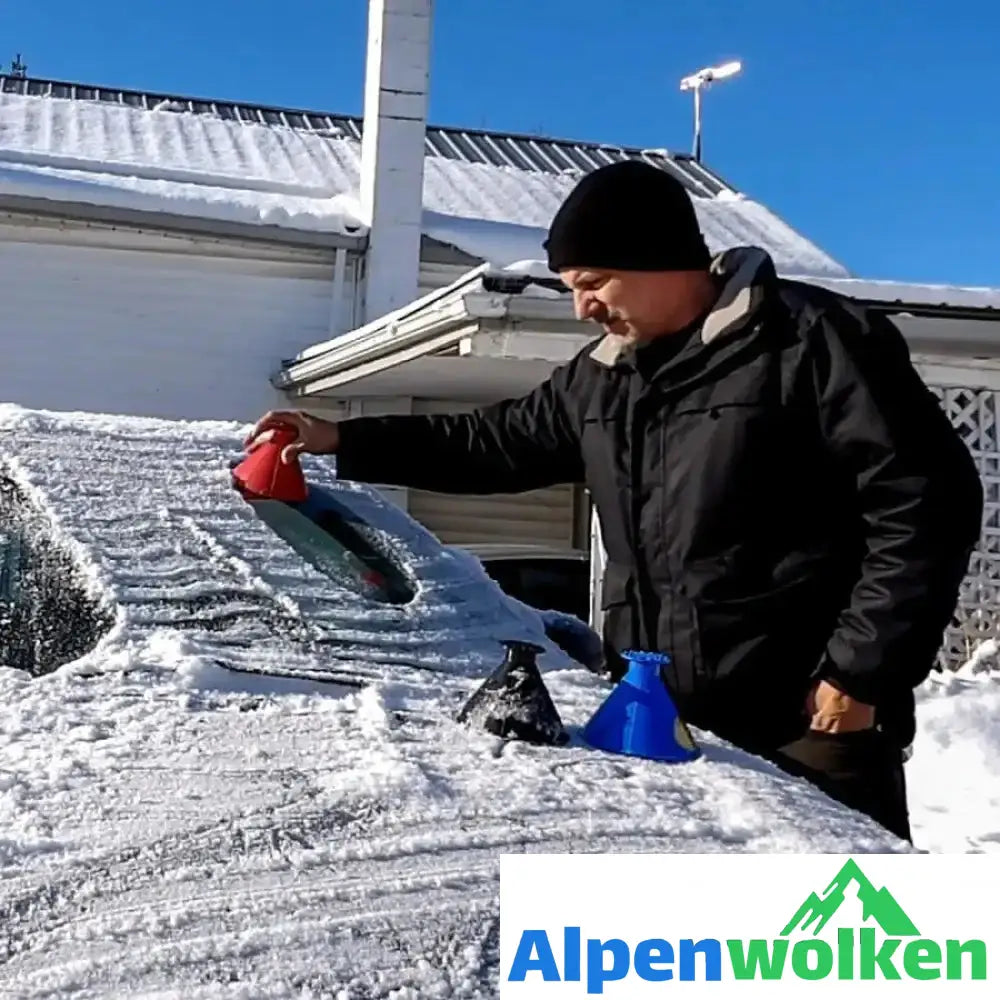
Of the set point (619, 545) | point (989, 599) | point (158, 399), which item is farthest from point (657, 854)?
point (158, 399)

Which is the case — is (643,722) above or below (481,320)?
below

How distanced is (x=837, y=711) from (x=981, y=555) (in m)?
5.56

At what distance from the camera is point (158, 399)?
868cm

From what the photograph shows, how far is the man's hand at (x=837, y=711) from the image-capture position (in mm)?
2121

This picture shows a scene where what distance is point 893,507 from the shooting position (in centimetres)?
207

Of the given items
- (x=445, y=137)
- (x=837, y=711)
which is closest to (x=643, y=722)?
(x=837, y=711)

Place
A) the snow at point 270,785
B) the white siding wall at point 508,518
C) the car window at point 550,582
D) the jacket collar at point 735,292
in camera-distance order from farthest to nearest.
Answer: the white siding wall at point 508,518, the car window at point 550,582, the jacket collar at point 735,292, the snow at point 270,785

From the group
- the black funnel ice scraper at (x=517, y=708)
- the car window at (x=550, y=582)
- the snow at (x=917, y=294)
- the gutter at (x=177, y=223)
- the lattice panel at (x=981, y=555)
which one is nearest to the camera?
the black funnel ice scraper at (x=517, y=708)

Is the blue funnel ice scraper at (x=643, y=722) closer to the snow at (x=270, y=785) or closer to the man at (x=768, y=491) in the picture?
the snow at (x=270, y=785)

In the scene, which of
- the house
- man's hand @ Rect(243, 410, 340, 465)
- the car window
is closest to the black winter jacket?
man's hand @ Rect(243, 410, 340, 465)

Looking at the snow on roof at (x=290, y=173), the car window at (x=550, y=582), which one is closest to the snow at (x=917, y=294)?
the car window at (x=550, y=582)

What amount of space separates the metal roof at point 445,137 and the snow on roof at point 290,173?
0.03m

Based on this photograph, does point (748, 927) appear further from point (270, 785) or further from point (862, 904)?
point (270, 785)

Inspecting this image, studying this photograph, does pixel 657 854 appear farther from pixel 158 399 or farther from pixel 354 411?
pixel 158 399
